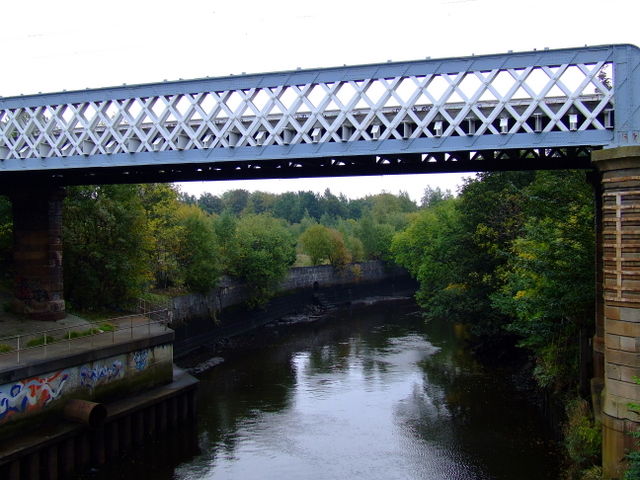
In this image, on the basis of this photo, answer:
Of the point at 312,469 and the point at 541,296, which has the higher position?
the point at 541,296

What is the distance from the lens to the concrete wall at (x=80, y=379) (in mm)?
18125

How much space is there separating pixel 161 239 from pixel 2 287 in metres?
12.0

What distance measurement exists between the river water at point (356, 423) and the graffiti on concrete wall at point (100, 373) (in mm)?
2919

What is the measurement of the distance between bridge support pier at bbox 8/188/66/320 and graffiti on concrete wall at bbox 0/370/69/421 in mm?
8063

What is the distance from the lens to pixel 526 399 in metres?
26.7

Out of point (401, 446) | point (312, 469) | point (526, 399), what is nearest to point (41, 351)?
point (312, 469)

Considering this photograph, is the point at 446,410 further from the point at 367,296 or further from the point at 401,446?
the point at 367,296

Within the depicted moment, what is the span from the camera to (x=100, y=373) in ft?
71.3

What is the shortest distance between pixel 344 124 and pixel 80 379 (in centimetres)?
1228

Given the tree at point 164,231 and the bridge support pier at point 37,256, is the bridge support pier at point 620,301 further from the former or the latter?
the tree at point 164,231

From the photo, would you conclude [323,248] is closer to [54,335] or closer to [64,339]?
[54,335]

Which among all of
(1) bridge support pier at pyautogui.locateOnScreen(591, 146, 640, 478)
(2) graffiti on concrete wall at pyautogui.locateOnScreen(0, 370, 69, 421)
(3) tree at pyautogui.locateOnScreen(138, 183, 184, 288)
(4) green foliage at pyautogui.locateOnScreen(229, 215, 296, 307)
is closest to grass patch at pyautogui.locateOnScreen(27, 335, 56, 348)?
(2) graffiti on concrete wall at pyautogui.locateOnScreen(0, 370, 69, 421)

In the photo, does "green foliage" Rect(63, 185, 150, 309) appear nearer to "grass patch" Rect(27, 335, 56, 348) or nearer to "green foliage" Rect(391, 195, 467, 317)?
"grass patch" Rect(27, 335, 56, 348)

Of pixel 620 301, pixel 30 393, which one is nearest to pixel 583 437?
pixel 620 301
